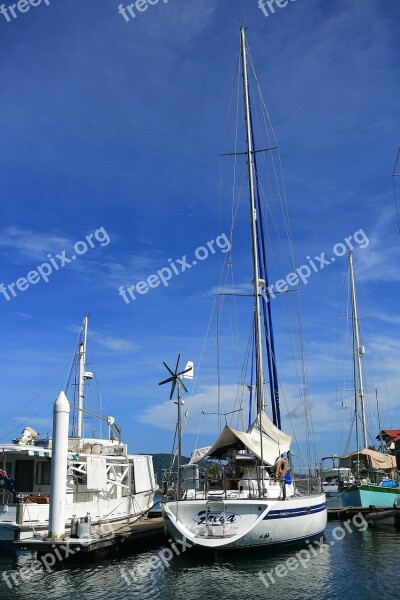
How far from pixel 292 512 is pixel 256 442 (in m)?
3.63

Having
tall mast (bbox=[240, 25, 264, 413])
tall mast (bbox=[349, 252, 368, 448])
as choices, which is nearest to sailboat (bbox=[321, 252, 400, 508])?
tall mast (bbox=[349, 252, 368, 448])

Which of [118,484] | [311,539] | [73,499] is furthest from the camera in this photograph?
[118,484]

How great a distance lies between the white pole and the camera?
23.1m

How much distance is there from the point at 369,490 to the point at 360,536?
8.08 meters

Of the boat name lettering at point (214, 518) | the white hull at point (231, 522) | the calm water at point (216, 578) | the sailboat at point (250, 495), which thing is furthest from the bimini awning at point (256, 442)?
the calm water at point (216, 578)

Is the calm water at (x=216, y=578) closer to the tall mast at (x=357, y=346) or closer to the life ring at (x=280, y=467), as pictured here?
the life ring at (x=280, y=467)

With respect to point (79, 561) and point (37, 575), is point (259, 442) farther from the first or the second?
point (37, 575)

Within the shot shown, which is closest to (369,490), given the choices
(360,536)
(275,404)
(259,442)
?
(360,536)

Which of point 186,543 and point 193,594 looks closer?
point 193,594

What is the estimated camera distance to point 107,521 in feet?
95.5

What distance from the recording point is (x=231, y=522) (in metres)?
22.2

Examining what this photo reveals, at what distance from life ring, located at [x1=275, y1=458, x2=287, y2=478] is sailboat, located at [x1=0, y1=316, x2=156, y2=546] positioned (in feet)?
27.2

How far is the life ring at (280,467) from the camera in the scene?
80.2 ft

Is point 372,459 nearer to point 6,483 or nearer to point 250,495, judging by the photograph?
point 250,495
